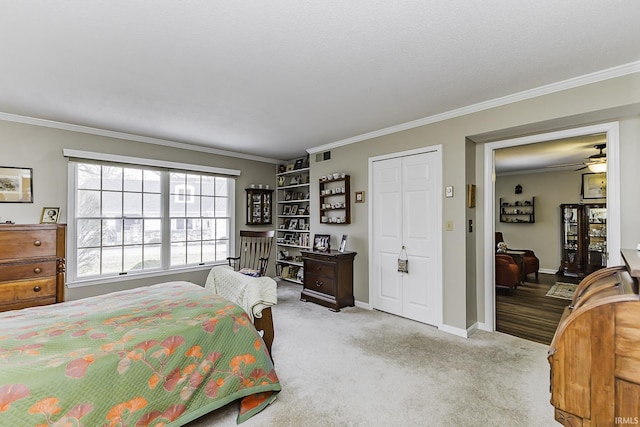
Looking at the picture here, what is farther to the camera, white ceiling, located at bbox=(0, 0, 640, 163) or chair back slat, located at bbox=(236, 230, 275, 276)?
chair back slat, located at bbox=(236, 230, 275, 276)

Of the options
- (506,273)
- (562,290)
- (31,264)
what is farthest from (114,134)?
(562,290)

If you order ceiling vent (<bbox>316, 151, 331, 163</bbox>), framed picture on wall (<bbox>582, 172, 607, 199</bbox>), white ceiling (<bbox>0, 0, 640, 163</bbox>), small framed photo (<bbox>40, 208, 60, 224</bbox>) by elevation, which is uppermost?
white ceiling (<bbox>0, 0, 640, 163</bbox>)

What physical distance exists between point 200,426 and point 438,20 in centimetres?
292

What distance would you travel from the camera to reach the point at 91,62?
2.25 metres

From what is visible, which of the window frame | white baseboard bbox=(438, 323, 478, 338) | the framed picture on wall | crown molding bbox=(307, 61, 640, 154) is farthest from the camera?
the framed picture on wall

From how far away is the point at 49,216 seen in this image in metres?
3.53

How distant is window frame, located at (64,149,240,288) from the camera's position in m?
3.77

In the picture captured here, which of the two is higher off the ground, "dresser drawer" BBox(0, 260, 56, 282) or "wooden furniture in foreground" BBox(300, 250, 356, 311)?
"dresser drawer" BBox(0, 260, 56, 282)

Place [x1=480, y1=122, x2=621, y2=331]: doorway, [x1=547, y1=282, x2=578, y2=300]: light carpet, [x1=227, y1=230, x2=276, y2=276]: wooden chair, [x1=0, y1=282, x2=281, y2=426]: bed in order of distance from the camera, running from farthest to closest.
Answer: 1. [x1=227, y1=230, x2=276, y2=276]: wooden chair
2. [x1=547, y1=282, x2=578, y2=300]: light carpet
3. [x1=480, y1=122, x2=621, y2=331]: doorway
4. [x1=0, y1=282, x2=281, y2=426]: bed

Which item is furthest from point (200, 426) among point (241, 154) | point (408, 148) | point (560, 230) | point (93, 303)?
point (560, 230)

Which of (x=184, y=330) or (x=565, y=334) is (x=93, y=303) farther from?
(x=565, y=334)

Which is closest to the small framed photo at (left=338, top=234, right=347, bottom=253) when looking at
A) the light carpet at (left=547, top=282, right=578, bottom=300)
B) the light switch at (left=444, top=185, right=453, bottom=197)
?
the light switch at (left=444, top=185, right=453, bottom=197)

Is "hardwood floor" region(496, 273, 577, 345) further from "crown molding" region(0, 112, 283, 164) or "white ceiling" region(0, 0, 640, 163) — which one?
"crown molding" region(0, 112, 283, 164)

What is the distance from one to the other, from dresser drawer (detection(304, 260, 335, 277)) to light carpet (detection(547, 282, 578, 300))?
3861mm
